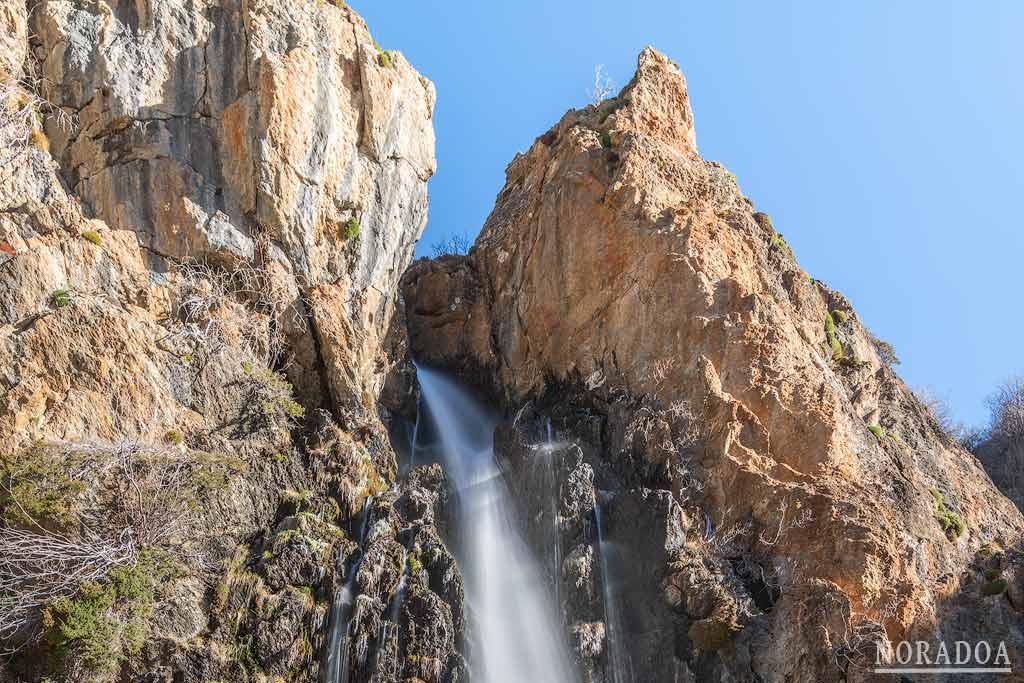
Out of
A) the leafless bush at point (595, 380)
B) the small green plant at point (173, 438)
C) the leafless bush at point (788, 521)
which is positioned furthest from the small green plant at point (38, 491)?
the leafless bush at point (788, 521)

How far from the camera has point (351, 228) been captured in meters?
20.8

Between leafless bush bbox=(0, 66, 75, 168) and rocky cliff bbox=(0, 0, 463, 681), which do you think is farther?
leafless bush bbox=(0, 66, 75, 168)

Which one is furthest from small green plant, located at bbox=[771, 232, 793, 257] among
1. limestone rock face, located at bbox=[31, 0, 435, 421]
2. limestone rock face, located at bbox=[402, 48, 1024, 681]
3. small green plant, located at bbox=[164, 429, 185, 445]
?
small green plant, located at bbox=[164, 429, 185, 445]

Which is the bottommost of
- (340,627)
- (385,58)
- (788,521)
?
(340,627)

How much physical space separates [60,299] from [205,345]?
274 cm

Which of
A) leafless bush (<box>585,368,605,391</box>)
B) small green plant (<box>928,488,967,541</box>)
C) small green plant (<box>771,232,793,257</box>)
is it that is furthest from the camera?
small green plant (<box>771,232,793,257</box>)

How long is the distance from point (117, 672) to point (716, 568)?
1055 centimetres

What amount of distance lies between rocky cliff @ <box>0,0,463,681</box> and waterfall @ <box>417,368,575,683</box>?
125cm

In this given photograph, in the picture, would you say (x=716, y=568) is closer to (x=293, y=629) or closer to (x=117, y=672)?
(x=293, y=629)

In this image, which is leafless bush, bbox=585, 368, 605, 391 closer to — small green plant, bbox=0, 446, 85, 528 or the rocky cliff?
the rocky cliff

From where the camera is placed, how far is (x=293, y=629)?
1498 centimetres

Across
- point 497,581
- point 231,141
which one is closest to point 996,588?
point 497,581

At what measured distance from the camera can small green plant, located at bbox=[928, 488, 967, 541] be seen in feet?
64.6

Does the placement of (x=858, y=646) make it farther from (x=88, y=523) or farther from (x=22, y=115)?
(x=22, y=115)
